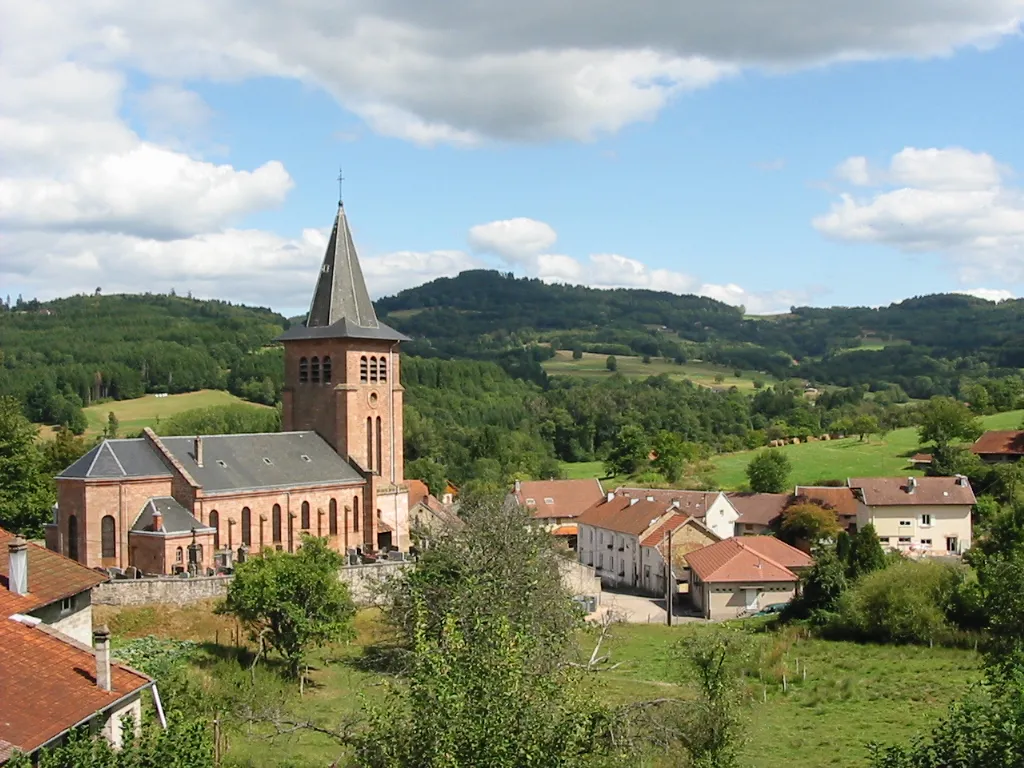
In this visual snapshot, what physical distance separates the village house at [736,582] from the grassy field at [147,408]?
74244 mm

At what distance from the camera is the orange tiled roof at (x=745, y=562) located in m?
50.6

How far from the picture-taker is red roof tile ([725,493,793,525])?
226ft

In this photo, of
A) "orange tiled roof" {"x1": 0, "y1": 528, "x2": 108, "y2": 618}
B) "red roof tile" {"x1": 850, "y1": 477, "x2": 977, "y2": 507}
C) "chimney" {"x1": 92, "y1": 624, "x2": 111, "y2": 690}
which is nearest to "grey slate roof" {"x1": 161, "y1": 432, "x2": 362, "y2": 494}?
"orange tiled roof" {"x1": 0, "y1": 528, "x2": 108, "y2": 618}

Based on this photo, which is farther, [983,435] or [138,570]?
[983,435]

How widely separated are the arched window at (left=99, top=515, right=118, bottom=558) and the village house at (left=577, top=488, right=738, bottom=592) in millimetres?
28173

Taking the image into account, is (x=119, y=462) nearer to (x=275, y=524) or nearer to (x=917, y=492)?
(x=275, y=524)

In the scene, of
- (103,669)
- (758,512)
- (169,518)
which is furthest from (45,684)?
(758,512)

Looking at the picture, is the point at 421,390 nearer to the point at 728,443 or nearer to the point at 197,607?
the point at 728,443

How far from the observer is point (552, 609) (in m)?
28.8

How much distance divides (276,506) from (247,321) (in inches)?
5357

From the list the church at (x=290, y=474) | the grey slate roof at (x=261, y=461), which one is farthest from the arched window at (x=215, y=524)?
the grey slate roof at (x=261, y=461)

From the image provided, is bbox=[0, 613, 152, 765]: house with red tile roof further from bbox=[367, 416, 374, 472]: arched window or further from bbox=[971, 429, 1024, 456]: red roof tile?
bbox=[971, 429, 1024, 456]: red roof tile

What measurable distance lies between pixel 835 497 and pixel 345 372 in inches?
1413

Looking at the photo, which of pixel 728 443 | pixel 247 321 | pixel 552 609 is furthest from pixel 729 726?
pixel 247 321
